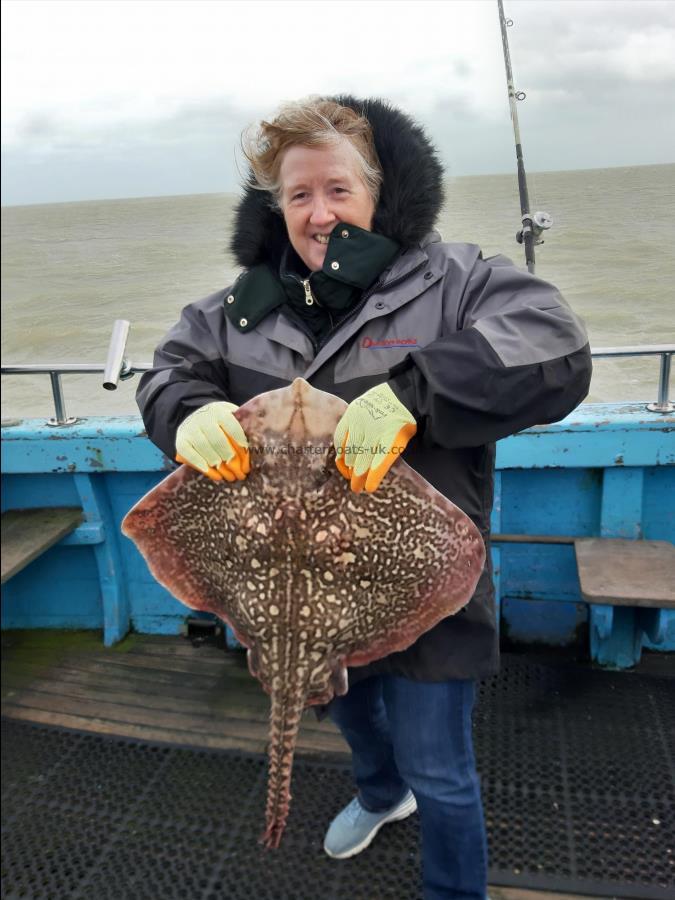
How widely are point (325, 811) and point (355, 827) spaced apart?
0.23 meters

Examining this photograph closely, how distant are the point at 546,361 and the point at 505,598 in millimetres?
2330

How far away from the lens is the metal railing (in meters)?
2.68

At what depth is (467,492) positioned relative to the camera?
2.04 metres

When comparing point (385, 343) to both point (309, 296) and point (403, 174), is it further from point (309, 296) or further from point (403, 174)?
point (403, 174)

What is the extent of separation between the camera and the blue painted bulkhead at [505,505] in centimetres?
350

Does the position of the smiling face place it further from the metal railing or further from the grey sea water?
the metal railing

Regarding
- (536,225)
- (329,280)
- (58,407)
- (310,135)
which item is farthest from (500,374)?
(58,407)

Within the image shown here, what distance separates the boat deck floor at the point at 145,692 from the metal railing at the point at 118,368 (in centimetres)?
137

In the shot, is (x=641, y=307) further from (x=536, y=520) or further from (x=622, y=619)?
(x=622, y=619)

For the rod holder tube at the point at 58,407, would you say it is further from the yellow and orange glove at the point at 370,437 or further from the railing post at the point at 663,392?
the railing post at the point at 663,392

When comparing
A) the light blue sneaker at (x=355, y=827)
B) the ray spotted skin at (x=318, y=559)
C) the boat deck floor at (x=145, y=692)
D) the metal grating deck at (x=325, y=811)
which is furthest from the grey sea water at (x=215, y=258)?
the light blue sneaker at (x=355, y=827)

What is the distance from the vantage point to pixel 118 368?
2.66 m

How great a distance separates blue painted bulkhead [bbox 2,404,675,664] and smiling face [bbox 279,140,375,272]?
1.77 m

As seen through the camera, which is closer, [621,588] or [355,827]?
A: [355,827]
